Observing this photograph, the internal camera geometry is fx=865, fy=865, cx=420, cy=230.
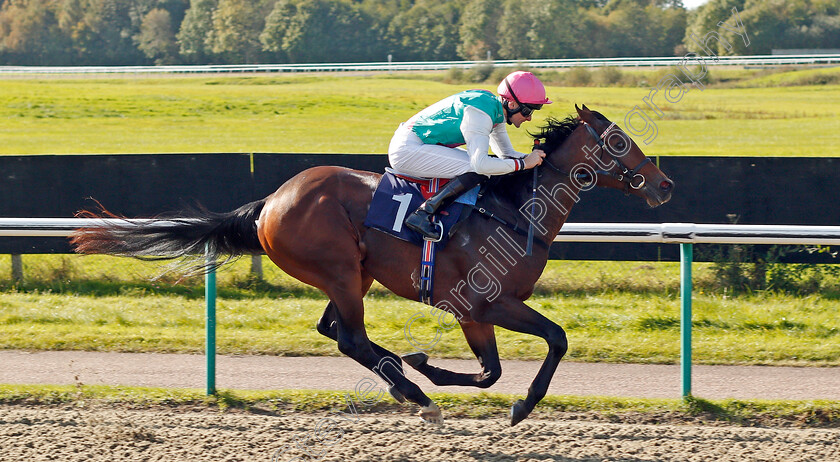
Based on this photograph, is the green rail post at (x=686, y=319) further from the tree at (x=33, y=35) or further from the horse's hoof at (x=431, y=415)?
the tree at (x=33, y=35)

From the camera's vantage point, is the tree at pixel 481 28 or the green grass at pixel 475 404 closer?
the green grass at pixel 475 404

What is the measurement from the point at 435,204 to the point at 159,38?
3307 centimetres

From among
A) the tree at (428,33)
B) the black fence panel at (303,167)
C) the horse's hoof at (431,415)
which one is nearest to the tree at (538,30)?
the tree at (428,33)

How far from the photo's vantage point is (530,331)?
157 inches

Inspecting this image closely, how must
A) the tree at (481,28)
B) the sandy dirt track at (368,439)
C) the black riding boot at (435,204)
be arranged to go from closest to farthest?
1. the sandy dirt track at (368,439)
2. the black riding boot at (435,204)
3. the tree at (481,28)

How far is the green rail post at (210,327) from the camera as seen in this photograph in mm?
4672

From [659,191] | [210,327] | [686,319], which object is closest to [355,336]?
[210,327]

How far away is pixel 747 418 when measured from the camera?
436cm

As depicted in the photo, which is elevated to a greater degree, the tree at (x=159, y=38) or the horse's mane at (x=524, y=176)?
the tree at (x=159, y=38)

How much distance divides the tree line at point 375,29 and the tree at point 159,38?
0.04 meters

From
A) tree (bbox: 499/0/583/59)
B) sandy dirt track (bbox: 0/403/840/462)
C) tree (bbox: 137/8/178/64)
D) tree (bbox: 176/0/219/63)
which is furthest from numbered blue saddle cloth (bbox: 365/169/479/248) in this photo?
tree (bbox: 137/8/178/64)

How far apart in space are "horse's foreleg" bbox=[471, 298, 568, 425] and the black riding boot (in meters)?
0.44

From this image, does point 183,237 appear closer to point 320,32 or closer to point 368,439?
point 368,439

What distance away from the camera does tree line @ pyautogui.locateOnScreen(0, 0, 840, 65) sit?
26.3m
